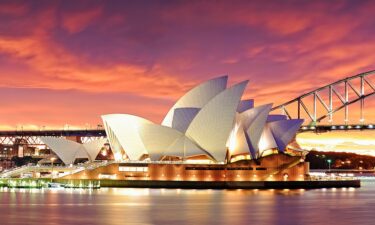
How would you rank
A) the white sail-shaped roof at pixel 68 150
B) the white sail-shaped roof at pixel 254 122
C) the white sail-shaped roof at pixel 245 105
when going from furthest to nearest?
1. the white sail-shaped roof at pixel 68 150
2. the white sail-shaped roof at pixel 245 105
3. the white sail-shaped roof at pixel 254 122

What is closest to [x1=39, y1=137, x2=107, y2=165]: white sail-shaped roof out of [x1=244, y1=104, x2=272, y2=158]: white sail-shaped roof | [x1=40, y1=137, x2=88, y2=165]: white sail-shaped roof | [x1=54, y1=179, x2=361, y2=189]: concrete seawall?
[x1=40, y1=137, x2=88, y2=165]: white sail-shaped roof

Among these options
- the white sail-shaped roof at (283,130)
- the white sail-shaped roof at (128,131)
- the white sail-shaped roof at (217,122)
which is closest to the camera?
the white sail-shaped roof at (217,122)

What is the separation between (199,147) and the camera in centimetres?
8644

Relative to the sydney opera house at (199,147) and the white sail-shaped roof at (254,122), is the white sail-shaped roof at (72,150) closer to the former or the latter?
the sydney opera house at (199,147)

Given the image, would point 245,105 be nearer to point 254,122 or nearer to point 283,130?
point 254,122

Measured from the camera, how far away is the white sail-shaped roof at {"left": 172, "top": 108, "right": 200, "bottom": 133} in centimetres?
8581

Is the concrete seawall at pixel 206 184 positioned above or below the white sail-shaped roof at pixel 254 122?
below

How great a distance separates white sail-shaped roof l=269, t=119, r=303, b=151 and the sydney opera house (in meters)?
1.12

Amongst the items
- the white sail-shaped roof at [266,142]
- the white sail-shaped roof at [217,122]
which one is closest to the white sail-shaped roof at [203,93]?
the white sail-shaped roof at [217,122]

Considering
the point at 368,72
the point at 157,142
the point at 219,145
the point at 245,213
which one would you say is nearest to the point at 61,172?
the point at 157,142

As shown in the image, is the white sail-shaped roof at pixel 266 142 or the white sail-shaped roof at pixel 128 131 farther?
the white sail-shaped roof at pixel 266 142

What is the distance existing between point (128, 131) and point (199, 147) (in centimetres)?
900

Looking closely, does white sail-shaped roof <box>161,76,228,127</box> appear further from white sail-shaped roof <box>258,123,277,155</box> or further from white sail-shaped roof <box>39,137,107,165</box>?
white sail-shaped roof <box>39,137,107,165</box>

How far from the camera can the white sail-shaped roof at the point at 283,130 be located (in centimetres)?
9106
